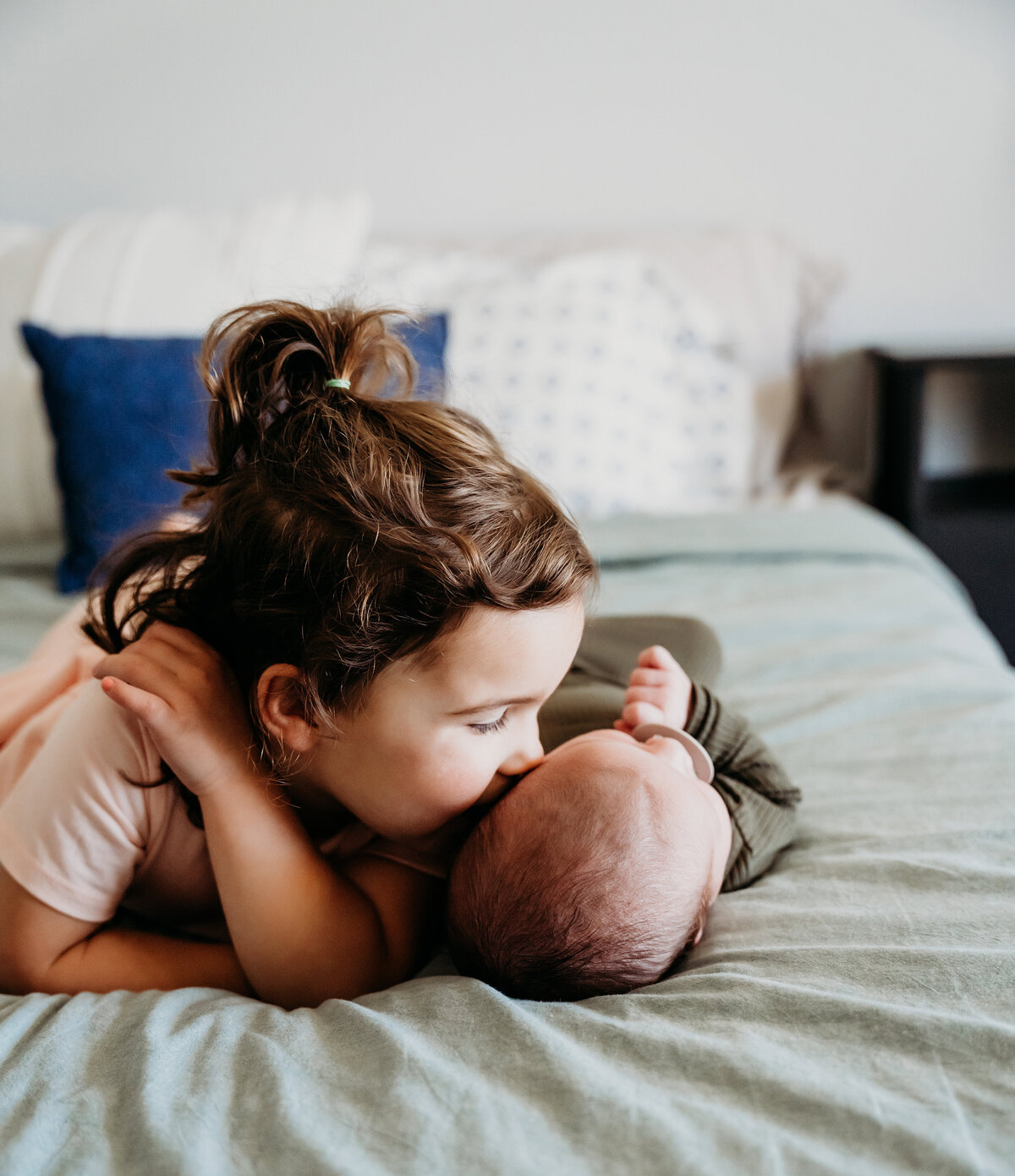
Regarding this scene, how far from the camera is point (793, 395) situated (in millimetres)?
2303

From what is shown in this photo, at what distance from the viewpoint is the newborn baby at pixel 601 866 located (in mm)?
731

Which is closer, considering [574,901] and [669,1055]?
[669,1055]

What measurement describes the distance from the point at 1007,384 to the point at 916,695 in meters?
1.54

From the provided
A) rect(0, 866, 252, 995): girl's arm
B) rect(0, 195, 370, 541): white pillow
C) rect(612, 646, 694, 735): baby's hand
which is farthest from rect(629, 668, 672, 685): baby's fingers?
rect(0, 195, 370, 541): white pillow

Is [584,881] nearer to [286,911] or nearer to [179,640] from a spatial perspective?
[286,911]

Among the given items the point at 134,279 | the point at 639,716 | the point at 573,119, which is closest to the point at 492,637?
the point at 639,716

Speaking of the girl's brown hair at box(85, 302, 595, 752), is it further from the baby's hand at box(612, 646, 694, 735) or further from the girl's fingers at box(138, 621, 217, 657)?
the baby's hand at box(612, 646, 694, 735)

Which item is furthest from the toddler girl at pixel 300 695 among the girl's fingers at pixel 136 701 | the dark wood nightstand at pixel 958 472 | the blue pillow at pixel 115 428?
the dark wood nightstand at pixel 958 472

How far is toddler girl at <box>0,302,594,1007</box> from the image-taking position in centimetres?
74

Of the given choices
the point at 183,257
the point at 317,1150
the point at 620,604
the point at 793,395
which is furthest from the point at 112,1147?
the point at 793,395

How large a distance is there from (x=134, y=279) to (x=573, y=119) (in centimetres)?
108

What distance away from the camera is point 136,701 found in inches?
29.0

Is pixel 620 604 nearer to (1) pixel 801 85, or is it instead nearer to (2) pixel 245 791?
(2) pixel 245 791

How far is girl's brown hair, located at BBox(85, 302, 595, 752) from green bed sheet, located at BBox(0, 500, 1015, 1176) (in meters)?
0.24
